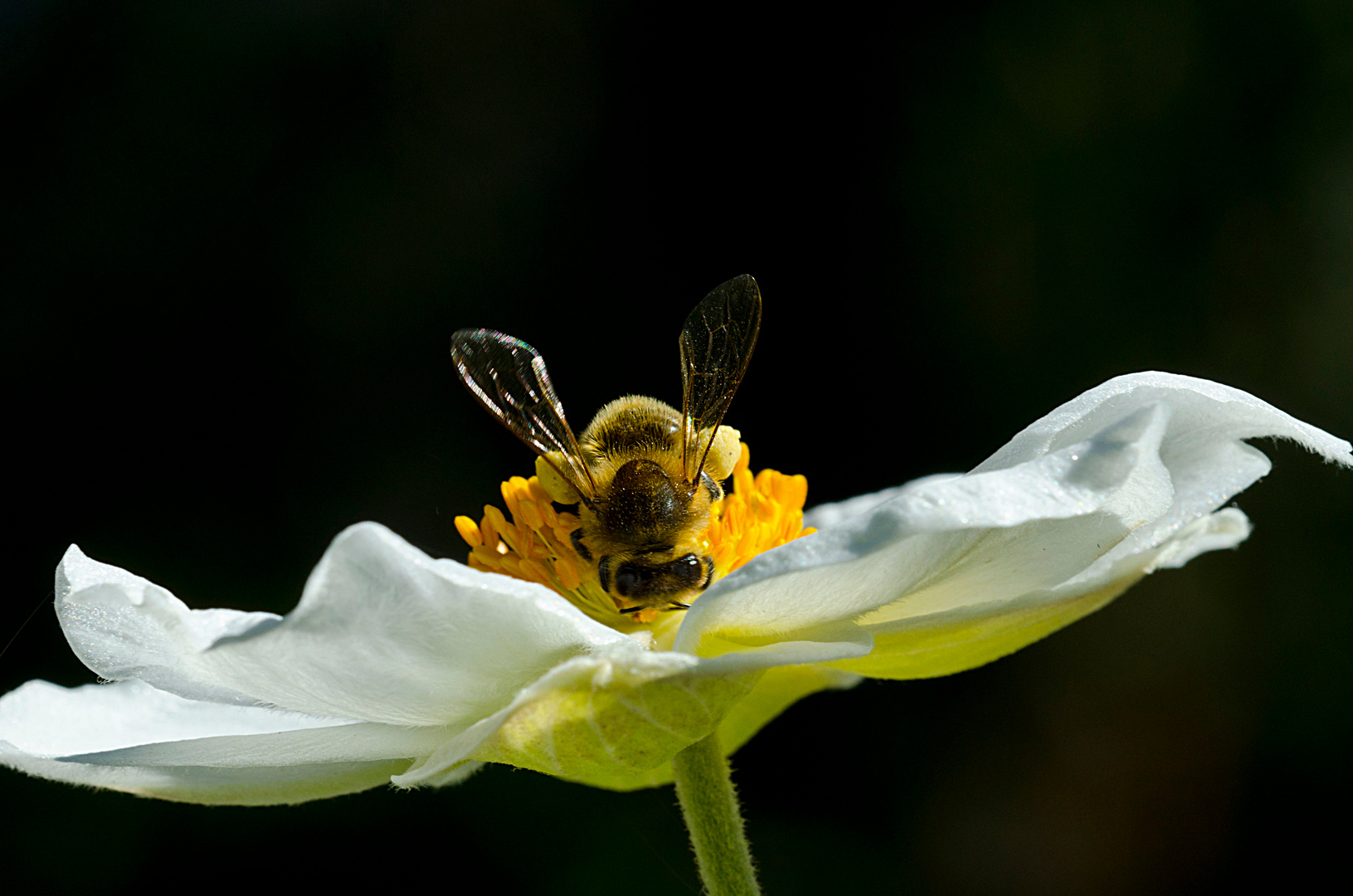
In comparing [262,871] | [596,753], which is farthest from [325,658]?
[262,871]

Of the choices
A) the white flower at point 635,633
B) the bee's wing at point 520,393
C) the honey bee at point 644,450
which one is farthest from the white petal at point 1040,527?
the bee's wing at point 520,393

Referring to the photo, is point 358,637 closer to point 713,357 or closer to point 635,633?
point 635,633

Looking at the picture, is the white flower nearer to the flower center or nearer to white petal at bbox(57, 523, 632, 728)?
white petal at bbox(57, 523, 632, 728)

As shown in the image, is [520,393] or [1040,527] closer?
[1040,527]

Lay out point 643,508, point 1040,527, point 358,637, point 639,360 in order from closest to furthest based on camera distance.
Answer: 1. point 358,637
2. point 1040,527
3. point 643,508
4. point 639,360

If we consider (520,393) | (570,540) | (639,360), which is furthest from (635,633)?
(639,360)

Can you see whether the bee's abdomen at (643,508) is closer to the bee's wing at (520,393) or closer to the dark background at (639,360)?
the bee's wing at (520,393)

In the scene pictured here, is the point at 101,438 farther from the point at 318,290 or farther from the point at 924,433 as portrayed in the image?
the point at 924,433
